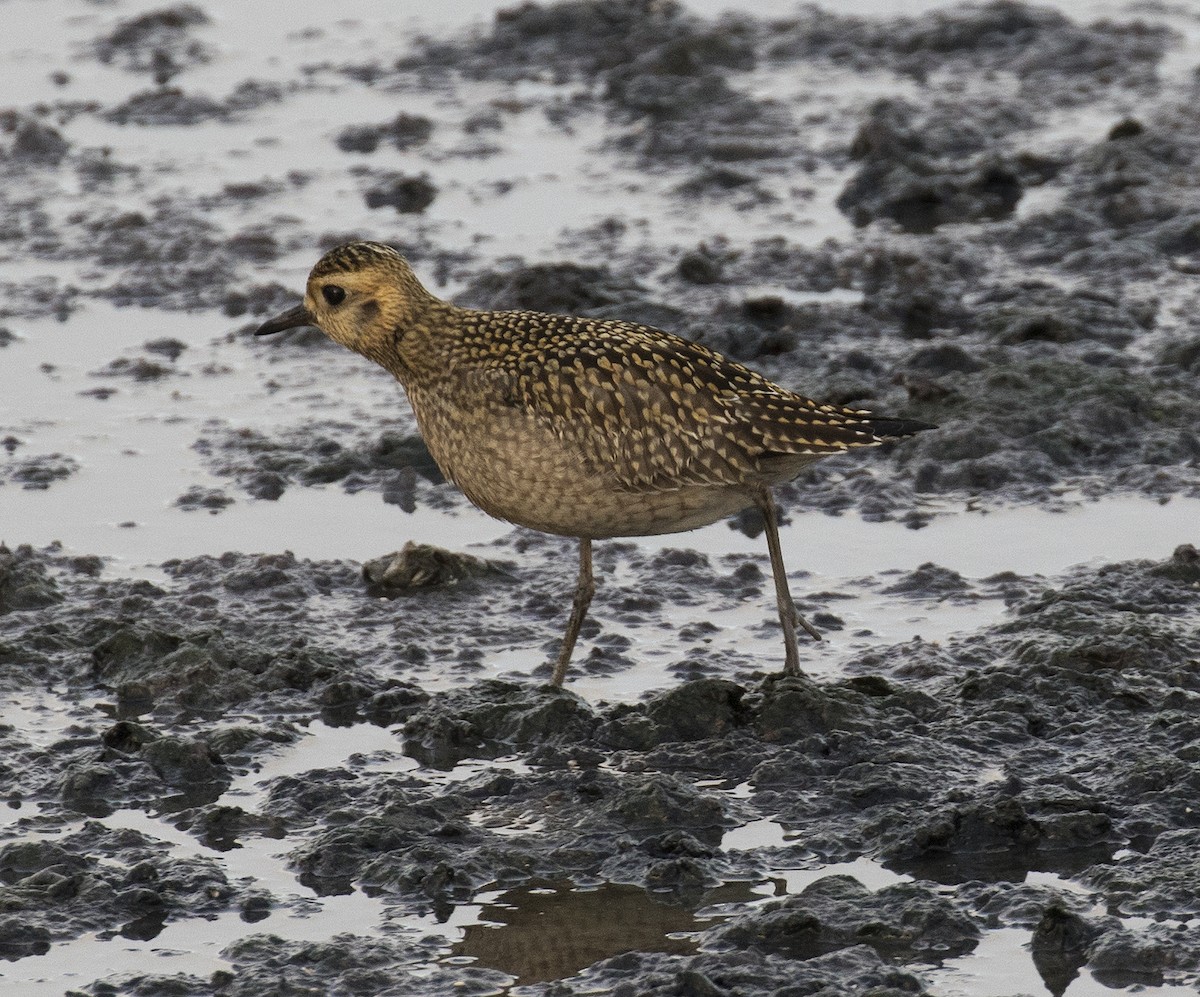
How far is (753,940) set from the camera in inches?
242

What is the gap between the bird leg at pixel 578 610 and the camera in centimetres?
806

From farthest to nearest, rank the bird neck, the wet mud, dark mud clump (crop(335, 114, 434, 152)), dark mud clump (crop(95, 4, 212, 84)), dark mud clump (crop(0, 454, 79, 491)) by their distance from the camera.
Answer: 1. dark mud clump (crop(95, 4, 212, 84))
2. dark mud clump (crop(335, 114, 434, 152))
3. dark mud clump (crop(0, 454, 79, 491))
4. the bird neck
5. the wet mud

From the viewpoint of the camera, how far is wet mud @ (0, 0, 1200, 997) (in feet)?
21.1

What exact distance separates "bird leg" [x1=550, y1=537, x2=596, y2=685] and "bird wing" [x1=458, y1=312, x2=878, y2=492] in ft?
1.82

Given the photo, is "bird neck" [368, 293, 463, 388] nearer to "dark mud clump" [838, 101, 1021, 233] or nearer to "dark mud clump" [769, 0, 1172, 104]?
"dark mud clump" [838, 101, 1021, 233]

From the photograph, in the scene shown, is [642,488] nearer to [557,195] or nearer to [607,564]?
[607,564]

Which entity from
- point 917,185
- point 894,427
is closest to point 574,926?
point 894,427

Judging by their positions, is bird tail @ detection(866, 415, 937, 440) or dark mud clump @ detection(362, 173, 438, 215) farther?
dark mud clump @ detection(362, 173, 438, 215)

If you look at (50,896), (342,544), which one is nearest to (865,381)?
(342,544)

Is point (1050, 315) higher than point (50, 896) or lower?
higher

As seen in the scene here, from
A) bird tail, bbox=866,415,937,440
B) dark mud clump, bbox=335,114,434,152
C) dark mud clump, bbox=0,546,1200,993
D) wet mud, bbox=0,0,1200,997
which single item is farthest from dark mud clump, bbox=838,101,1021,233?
bird tail, bbox=866,415,937,440

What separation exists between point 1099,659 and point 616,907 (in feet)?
7.94

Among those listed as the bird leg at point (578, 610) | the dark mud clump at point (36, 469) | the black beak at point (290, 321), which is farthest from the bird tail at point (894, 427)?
the dark mud clump at point (36, 469)

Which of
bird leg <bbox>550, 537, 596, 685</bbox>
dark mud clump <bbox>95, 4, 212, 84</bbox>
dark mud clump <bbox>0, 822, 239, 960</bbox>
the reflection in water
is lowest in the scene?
the reflection in water
